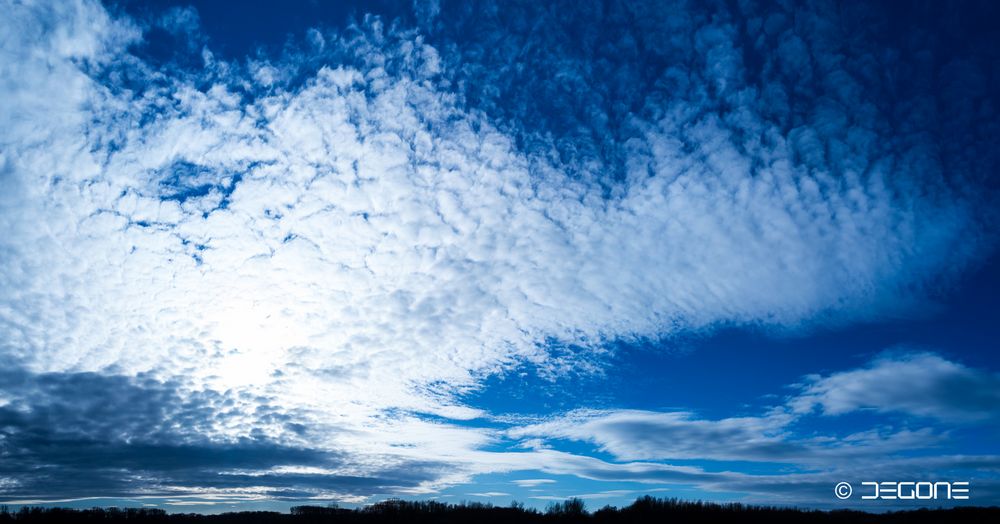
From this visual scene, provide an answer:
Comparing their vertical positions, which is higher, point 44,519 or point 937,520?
point 937,520

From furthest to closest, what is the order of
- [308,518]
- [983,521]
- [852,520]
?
[308,518], [852,520], [983,521]

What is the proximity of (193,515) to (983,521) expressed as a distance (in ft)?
171

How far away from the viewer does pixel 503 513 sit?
111 feet

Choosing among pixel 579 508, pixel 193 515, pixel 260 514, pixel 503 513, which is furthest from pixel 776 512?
pixel 193 515

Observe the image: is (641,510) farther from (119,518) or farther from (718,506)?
(119,518)

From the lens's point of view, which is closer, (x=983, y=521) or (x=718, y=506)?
(x=983, y=521)

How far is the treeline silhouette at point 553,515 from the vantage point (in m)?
31.4

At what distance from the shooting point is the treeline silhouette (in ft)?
103

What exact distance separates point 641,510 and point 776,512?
9.51 meters

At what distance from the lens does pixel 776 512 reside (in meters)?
34.6

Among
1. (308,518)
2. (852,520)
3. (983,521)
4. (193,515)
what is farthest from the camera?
(193,515)

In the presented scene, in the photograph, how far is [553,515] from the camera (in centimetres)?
3369

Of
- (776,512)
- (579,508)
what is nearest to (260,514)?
(579,508)

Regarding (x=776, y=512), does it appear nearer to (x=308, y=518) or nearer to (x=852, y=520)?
(x=852, y=520)
